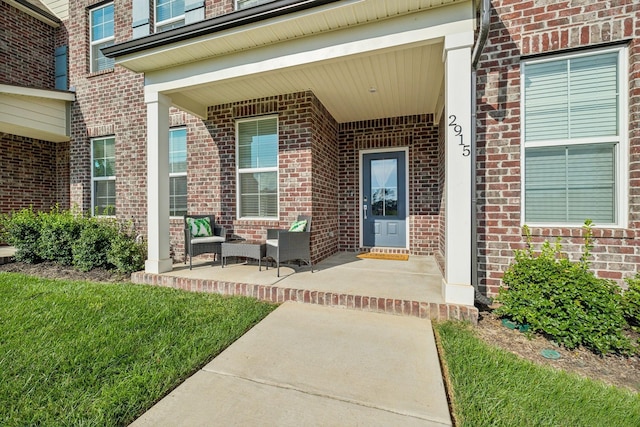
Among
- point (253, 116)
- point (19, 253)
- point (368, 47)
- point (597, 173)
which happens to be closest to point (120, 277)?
A: point (19, 253)

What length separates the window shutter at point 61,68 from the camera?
7.33 m

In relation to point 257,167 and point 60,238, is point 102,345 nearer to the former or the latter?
point 257,167

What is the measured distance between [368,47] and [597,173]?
280 cm

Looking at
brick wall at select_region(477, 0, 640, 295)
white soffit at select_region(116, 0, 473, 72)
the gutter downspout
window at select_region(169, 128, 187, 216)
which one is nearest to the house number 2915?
the gutter downspout

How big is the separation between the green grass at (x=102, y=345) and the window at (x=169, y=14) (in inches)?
209

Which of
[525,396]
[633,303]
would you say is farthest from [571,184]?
[525,396]

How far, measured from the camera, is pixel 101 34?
6.66 meters

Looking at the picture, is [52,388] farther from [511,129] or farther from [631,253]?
[631,253]

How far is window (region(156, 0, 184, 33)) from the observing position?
5.80 metres

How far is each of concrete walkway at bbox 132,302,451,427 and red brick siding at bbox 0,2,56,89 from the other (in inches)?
331

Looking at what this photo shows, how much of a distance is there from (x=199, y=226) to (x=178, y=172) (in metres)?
1.62

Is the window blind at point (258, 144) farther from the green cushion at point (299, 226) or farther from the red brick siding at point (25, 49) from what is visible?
the red brick siding at point (25, 49)

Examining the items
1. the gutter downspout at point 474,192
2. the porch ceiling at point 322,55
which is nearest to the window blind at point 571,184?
the gutter downspout at point 474,192

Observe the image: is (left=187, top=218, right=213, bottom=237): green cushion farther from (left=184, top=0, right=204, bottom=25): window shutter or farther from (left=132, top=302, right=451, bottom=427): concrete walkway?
(left=184, top=0, right=204, bottom=25): window shutter
